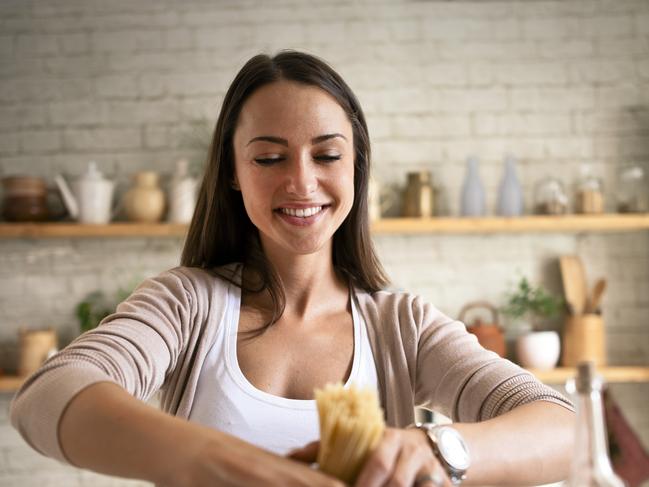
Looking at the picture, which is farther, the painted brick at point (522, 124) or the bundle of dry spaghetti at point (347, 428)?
the painted brick at point (522, 124)

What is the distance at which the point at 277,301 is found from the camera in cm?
154

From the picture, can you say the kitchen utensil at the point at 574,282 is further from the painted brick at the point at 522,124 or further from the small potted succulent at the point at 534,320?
the painted brick at the point at 522,124

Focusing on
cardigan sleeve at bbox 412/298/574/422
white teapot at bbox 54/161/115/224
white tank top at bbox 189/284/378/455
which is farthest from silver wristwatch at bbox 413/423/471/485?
white teapot at bbox 54/161/115/224

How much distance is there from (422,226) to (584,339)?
98cm

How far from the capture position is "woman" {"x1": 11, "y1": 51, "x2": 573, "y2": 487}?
1.15 m

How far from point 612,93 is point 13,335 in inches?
131

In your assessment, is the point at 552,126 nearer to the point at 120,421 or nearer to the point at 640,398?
the point at 640,398

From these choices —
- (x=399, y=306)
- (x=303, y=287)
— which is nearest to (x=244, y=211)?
(x=303, y=287)

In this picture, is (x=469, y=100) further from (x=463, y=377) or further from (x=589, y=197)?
(x=463, y=377)

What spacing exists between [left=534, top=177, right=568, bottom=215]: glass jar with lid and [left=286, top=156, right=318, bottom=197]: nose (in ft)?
9.14

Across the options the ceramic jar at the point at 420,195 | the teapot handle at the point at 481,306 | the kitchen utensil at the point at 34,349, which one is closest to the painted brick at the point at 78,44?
the kitchen utensil at the point at 34,349

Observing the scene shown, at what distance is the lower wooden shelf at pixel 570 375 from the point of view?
3723 mm

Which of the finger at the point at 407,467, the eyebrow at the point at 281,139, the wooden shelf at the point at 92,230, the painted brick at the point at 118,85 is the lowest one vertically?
the finger at the point at 407,467

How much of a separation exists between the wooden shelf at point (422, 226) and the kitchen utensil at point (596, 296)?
0.29 meters
